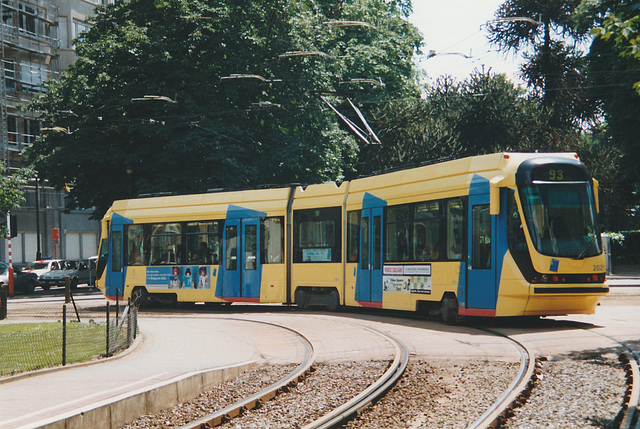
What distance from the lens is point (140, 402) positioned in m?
8.78

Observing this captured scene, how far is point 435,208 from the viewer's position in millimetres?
16531

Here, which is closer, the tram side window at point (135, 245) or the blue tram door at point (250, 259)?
the blue tram door at point (250, 259)

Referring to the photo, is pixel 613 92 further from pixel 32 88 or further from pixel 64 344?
pixel 32 88

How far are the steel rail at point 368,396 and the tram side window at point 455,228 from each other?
3.89m

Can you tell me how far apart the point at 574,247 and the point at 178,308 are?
13.5m

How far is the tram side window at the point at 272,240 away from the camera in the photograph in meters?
21.3

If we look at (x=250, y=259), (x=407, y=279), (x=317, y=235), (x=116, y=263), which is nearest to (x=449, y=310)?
(x=407, y=279)

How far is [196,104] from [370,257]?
16.0 m

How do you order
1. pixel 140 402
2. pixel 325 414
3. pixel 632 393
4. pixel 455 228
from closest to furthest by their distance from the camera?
pixel 325 414 < pixel 632 393 < pixel 140 402 < pixel 455 228

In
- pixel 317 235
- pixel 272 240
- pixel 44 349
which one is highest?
pixel 317 235

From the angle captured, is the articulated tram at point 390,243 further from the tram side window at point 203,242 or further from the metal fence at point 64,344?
the metal fence at point 64,344

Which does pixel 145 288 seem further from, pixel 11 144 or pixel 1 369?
pixel 11 144

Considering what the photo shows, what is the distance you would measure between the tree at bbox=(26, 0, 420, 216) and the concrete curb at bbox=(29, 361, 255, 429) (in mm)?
21718

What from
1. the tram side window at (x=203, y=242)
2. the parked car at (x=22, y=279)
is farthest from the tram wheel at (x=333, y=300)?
the parked car at (x=22, y=279)
